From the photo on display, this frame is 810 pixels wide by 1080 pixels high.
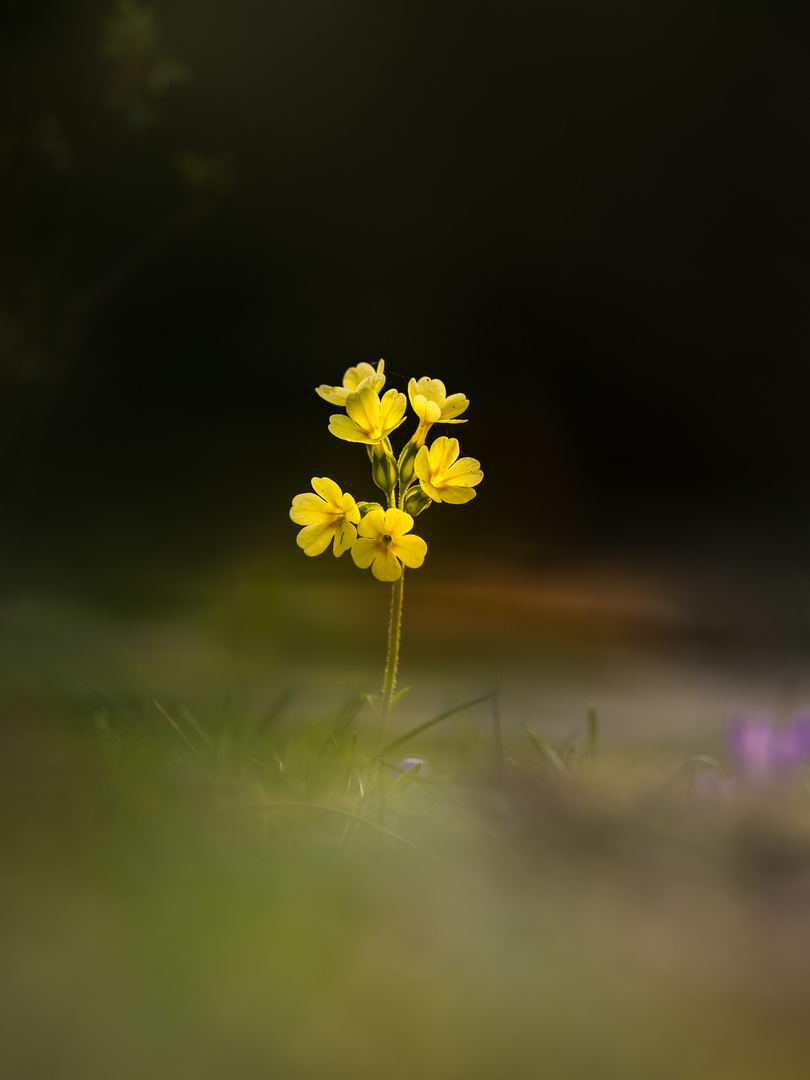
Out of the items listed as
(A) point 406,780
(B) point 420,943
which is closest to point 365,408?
(A) point 406,780

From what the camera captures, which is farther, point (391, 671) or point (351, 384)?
point (351, 384)

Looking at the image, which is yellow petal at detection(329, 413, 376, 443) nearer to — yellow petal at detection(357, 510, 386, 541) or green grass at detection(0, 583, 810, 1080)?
yellow petal at detection(357, 510, 386, 541)

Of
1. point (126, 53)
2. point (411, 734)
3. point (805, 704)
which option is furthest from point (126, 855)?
point (126, 53)

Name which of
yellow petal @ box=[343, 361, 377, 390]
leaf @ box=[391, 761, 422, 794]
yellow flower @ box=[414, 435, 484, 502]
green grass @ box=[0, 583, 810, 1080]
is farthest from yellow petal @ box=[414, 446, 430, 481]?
green grass @ box=[0, 583, 810, 1080]

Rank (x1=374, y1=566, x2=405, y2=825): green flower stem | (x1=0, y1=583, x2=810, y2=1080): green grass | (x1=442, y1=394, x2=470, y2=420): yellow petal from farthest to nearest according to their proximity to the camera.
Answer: (x1=442, y1=394, x2=470, y2=420): yellow petal → (x1=374, y1=566, x2=405, y2=825): green flower stem → (x1=0, y1=583, x2=810, y2=1080): green grass

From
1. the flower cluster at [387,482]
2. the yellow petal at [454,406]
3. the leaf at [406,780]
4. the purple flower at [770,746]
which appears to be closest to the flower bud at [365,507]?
the flower cluster at [387,482]

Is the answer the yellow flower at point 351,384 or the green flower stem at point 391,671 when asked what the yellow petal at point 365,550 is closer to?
the green flower stem at point 391,671

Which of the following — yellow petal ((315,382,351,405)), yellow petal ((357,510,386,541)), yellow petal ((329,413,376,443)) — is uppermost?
yellow petal ((315,382,351,405))

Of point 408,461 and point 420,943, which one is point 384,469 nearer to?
point 408,461
